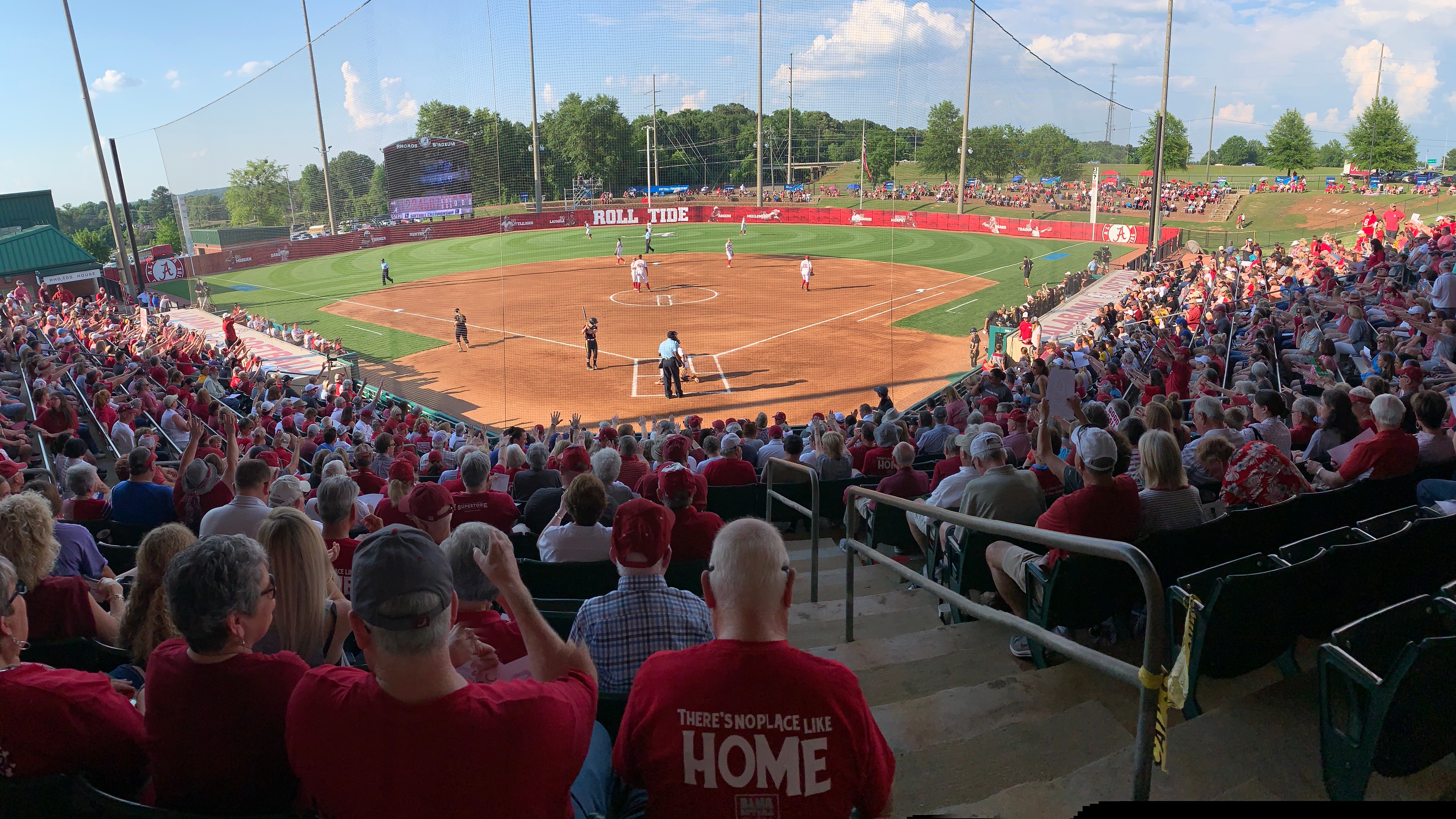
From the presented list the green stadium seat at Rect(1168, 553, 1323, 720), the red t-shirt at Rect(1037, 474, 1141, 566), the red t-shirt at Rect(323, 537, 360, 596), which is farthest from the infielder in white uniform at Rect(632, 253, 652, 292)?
the green stadium seat at Rect(1168, 553, 1323, 720)

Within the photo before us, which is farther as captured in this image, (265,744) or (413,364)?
(413,364)

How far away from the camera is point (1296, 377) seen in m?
11.1

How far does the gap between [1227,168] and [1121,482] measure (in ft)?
301

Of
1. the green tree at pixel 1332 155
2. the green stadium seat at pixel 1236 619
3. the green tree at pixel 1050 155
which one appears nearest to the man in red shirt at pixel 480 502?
the green stadium seat at pixel 1236 619

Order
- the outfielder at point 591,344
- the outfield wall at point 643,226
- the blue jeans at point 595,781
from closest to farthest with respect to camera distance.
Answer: the blue jeans at point 595,781
the outfielder at point 591,344
the outfield wall at point 643,226

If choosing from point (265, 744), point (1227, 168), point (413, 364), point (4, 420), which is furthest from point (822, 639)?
point (1227, 168)

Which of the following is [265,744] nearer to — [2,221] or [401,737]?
[401,737]

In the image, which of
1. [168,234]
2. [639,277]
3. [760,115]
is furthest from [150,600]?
[168,234]

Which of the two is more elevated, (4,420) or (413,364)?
(4,420)

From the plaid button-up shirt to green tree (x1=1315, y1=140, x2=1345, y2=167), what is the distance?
11029cm

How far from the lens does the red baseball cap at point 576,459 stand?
6.63 m

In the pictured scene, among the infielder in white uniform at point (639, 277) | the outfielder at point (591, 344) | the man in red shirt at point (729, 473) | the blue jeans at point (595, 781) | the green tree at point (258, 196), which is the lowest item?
the outfielder at point (591, 344)

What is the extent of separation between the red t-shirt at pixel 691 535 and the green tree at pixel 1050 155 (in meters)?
Result: 50.7

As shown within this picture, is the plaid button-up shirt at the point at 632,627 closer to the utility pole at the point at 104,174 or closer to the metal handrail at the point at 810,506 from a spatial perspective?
the metal handrail at the point at 810,506
